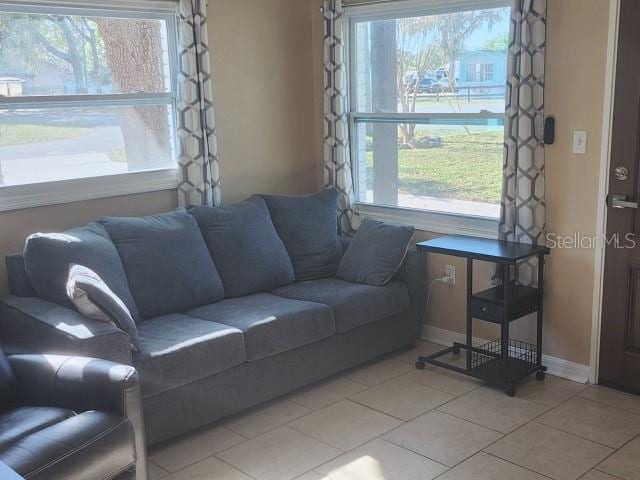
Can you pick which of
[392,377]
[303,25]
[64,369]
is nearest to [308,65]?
[303,25]

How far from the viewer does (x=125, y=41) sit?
392 centimetres

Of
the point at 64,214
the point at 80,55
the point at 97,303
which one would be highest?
the point at 80,55

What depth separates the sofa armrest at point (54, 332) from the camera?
284cm

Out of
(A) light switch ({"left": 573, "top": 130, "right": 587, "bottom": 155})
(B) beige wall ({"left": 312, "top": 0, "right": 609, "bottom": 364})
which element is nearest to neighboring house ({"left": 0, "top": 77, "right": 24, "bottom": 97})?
(B) beige wall ({"left": 312, "top": 0, "right": 609, "bottom": 364})

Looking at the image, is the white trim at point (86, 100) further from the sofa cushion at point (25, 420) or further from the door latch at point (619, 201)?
the door latch at point (619, 201)

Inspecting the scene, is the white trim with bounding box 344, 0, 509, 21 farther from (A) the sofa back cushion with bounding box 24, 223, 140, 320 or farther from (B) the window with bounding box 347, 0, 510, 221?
(A) the sofa back cushion with bounding box 24, 223, 140, 320

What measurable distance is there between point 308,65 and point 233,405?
94.2 inches

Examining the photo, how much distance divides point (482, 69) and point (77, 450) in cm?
287

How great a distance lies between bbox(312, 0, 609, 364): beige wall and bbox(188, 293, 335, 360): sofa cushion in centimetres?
119

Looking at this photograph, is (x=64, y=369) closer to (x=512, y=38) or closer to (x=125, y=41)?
(x=125, y=41)

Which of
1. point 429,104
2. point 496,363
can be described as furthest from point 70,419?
point 429,104

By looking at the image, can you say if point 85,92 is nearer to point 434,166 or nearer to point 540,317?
point 434,166

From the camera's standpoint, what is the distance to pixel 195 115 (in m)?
4.08

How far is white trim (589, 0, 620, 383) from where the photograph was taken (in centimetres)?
341
